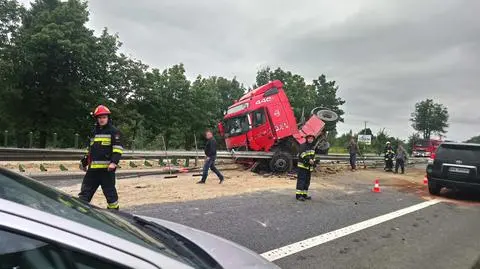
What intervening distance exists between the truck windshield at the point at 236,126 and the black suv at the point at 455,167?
7.78 meters

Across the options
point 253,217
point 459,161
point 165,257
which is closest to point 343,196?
point 459,161

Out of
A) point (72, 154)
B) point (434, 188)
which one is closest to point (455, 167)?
point (434, 188)

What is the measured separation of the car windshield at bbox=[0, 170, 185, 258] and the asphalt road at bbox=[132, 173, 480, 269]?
3.30 m

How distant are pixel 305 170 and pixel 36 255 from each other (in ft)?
29.4

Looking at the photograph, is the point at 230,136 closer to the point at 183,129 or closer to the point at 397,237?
the point at 397,237

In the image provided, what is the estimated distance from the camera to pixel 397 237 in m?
6.77

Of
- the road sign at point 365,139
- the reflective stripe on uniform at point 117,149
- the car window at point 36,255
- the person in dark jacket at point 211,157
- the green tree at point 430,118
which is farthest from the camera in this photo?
the green tree at point 430,118

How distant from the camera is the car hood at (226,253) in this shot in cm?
214

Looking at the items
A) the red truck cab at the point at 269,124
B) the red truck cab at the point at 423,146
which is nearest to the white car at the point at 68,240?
the red truck cab at the point at 269,124

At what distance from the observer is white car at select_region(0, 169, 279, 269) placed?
148 cm

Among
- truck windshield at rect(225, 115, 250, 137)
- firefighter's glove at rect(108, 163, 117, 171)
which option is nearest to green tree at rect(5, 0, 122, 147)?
truck windshield at rect(225, 115, 250, 137)

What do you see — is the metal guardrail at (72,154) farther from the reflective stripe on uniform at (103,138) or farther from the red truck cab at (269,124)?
the reflective stripe on uniform at (103,138)

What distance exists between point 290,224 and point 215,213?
1.38 meters

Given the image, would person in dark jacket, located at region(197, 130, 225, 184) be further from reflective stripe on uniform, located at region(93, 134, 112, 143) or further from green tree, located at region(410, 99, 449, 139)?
green tree, located at region(410, 99, 449, 139)
